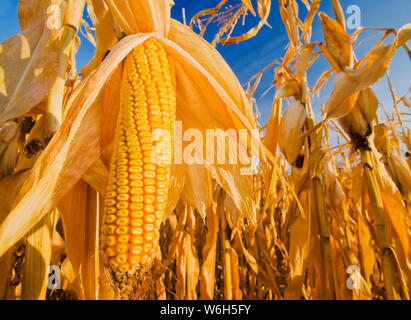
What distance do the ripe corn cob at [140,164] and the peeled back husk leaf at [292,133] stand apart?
0.89 metres

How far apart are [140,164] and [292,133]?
3.52ft

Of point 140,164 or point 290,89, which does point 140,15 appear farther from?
point 290,89

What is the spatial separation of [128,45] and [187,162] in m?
0.38

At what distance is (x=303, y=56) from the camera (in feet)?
5.12

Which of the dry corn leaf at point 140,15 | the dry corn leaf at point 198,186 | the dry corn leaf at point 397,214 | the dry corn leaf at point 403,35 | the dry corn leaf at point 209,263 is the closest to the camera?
the dry corn leaf at point 140,15

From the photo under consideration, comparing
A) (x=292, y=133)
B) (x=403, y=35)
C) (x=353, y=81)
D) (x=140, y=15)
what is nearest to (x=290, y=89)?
(x=292, y=133)

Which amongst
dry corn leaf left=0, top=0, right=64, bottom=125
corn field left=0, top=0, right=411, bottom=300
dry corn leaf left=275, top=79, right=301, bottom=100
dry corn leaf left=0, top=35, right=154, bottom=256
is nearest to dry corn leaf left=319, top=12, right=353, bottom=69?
corn field left=0, top=0, right=411, bottom=300

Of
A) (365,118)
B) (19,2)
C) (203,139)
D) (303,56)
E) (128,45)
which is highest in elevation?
(303,56)

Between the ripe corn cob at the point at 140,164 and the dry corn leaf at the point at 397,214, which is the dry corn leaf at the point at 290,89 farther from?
the ripe corn cob at the point at 140,164

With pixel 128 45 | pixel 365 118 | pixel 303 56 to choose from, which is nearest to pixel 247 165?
pixel 128 45

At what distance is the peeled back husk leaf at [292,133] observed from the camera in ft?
4.81

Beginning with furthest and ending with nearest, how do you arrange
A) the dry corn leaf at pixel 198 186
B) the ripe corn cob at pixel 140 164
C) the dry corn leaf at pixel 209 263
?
the dry corn leaf at pixel 209 263 < the dry corn leaf at pixel 198 186 < the ripe corn cob at pixel 140 164

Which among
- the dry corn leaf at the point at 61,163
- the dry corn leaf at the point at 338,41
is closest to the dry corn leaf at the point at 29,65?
the dry corn leaf at the point at 61,163
